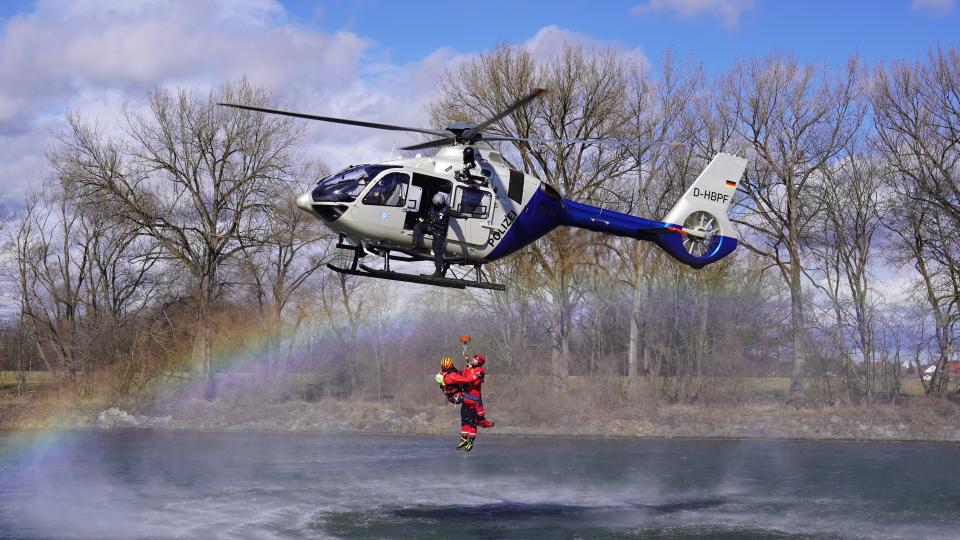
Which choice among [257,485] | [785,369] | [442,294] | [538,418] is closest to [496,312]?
[442,294]

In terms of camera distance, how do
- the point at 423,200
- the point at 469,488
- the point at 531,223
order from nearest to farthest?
the point at 423,200
the point at 531,223
the point at 469,488

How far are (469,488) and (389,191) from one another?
517 inches

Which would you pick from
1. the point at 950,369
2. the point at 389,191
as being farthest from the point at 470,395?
the point at 950,369

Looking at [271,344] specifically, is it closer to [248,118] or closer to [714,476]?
[248,118]

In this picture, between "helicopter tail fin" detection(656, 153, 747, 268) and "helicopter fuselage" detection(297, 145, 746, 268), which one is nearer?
"helicopter fuselage" detection(297, 145, 746, 268)

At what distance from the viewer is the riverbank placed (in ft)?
137

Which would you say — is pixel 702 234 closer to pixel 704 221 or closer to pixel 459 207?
pixel 704 221

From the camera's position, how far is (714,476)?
107 feet

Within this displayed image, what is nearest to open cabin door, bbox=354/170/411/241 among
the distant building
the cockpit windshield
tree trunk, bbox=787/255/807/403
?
the cockpit windshield

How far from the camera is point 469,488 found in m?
29.8

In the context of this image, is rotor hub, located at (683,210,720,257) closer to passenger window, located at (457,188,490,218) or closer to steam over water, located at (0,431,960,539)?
passenger window, located at (457,188,490,218)

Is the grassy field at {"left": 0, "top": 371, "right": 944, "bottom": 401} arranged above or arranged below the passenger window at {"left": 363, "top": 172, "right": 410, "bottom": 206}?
below

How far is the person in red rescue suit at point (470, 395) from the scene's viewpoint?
67.0ft

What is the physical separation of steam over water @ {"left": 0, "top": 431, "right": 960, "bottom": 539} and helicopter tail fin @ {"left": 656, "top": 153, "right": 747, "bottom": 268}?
7187mm
